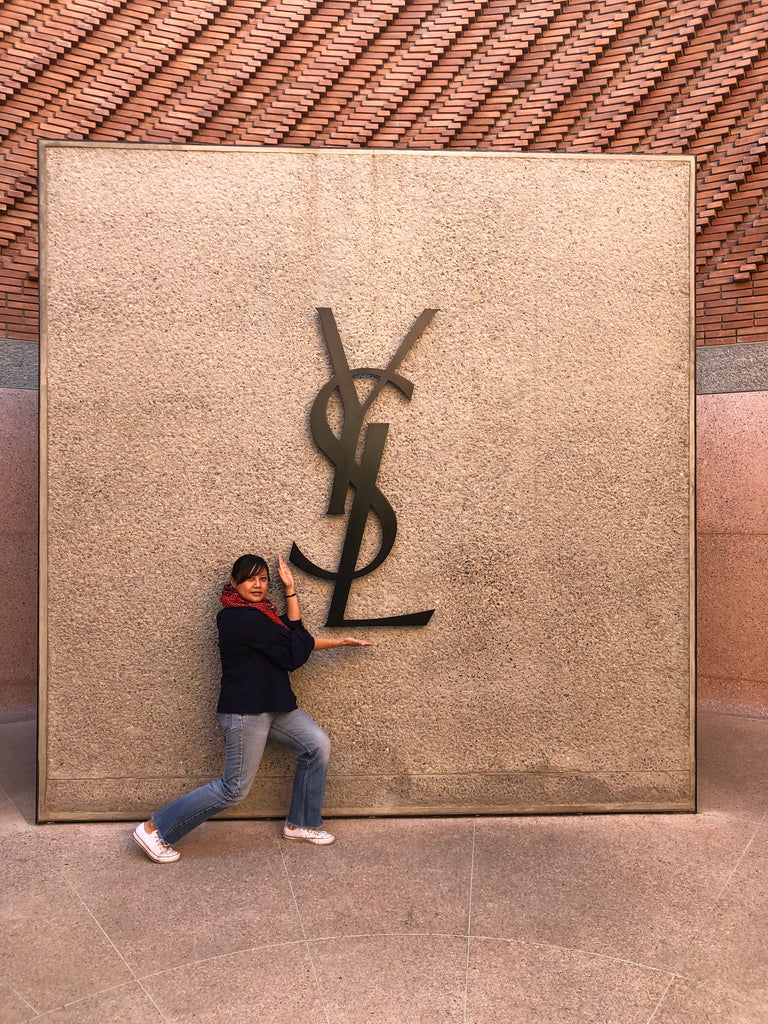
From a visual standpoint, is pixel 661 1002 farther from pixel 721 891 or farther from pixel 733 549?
pixel 733 549

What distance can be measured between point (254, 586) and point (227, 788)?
108cm

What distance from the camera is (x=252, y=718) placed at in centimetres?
426

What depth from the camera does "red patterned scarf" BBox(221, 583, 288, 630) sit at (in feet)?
14.3

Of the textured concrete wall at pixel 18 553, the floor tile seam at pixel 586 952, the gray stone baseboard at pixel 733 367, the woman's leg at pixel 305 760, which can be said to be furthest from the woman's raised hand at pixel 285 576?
the gray stone baseboard at pixel 733 367

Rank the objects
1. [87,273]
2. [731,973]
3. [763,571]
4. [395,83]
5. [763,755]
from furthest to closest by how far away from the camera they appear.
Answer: [395,83] < [763,571] < [763,755] < [87,273] < [731,973]

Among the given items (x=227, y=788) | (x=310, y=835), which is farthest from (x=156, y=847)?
(x=310, y=835)

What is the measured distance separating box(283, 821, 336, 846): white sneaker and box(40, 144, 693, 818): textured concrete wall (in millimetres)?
335

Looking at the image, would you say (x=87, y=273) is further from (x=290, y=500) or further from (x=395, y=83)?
(x=395, y=83)

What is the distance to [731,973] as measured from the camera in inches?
130

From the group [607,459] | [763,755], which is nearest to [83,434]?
[607,459]

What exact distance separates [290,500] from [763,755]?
13.7ft

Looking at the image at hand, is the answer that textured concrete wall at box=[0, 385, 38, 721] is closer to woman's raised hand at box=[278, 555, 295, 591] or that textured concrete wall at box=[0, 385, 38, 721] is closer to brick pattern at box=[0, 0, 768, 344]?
brick pattern at box=[0, 0, 768, 344]

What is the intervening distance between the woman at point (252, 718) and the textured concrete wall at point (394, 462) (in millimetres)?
369

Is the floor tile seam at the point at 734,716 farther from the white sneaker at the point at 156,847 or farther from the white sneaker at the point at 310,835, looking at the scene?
the white sneaker at the point at 156,847
